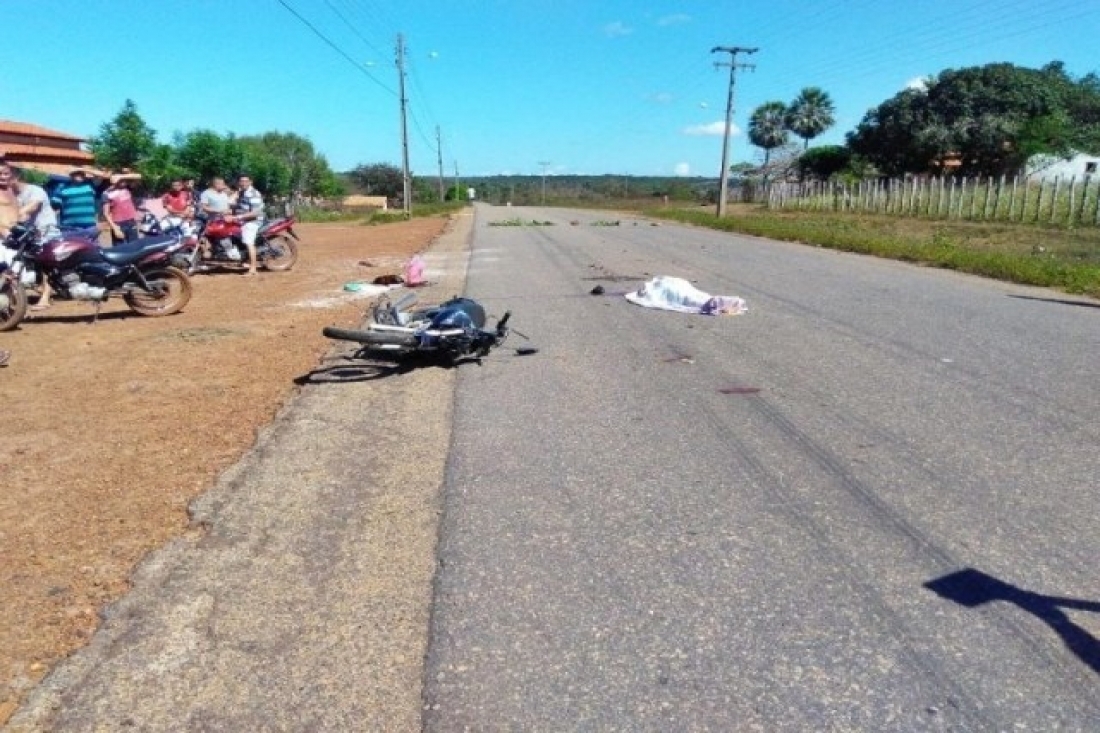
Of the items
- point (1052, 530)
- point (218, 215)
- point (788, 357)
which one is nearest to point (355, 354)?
point (788, 357)

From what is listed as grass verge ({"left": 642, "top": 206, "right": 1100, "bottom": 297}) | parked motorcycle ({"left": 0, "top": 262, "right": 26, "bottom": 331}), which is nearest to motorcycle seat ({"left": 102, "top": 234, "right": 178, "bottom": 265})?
parked motorcycle ({"left": 0, "top": 262, "right": 26, "bottom": 331})

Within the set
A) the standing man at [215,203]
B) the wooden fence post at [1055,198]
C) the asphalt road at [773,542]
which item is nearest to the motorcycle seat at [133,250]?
the standing man at [215,203]

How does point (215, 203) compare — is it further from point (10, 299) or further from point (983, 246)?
point (983, 246)

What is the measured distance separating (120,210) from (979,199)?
29.2 metres

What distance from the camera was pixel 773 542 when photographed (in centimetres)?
345

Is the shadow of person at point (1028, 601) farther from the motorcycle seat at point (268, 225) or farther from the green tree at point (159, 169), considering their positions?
the green tree at point (159, 169)

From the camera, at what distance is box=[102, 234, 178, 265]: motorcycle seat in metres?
9.11

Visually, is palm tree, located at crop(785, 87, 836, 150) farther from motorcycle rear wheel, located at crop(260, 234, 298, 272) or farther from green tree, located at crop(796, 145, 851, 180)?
motorcycle rear wheel, located at crop(260, 234, 298, 272)

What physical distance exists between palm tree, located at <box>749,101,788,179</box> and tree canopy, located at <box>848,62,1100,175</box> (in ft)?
81.2

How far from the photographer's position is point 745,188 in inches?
2805

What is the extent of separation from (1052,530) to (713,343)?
4.36 m

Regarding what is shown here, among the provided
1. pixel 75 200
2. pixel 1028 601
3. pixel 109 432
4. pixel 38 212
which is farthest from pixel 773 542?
pixel 75 200

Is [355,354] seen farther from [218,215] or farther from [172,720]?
[218,215]

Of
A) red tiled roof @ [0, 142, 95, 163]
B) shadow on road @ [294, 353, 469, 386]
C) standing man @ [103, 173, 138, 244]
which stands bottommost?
shadow on road @ [294, 353, 469, 386]
